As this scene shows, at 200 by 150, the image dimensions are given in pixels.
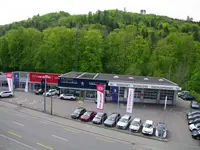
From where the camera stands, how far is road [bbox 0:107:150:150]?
19312mm

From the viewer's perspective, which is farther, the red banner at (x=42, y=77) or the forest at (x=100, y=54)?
the forest at (x=100, y=54)

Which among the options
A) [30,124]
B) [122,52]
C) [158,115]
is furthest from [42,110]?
[122,52]

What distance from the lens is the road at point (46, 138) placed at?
19.3m

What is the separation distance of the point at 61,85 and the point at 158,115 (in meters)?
18.1

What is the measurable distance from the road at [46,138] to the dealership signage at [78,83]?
13.3 meters

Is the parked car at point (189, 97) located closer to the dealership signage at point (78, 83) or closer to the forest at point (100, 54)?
the forest at point (100, 54)

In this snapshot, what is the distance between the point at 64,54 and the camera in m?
52.2

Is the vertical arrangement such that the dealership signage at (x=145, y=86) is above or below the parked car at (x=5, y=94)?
above

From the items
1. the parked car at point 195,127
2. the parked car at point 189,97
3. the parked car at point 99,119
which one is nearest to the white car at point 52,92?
the parked car at point 99,119

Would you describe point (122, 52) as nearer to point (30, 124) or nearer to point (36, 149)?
point (30, 124)

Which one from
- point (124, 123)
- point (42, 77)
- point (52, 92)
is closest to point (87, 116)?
point (124, 123)

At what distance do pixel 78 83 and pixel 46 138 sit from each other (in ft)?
59.1

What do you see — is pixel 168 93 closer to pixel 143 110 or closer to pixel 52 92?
pixel 143 110

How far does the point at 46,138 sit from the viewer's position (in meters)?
21.0
